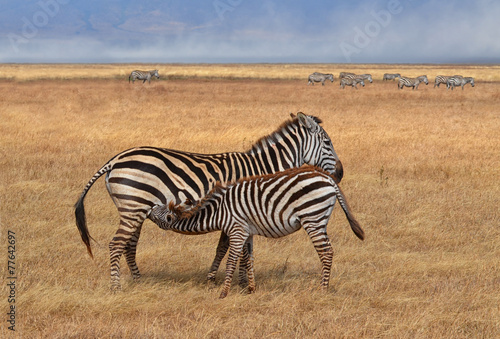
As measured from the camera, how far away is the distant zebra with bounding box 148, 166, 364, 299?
18.4 feet

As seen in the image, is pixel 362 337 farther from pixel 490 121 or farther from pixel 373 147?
pixel 490 121

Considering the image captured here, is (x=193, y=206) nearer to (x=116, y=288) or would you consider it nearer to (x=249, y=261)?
(x=249, y=261)

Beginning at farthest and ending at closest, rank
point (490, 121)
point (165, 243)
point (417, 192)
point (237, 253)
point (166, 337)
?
1. point (490, 121)
2. point (417, 192)
3. point (165, 243)
4. point (237, 253)
5. point (166, 337)

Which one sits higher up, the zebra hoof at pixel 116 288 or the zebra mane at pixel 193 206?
the zebra mane at pixel 193 206

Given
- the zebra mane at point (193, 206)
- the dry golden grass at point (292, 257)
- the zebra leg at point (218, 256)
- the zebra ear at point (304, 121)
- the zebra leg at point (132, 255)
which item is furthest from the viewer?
the zebra ear at point (304, 121)

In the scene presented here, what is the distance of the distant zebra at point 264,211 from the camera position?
5617 millimetres

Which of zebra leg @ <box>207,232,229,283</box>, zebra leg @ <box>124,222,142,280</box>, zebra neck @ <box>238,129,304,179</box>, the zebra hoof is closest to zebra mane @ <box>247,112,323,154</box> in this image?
zebra neck @ <box>238,129,304,179</box>

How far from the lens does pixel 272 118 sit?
22203 millimetres

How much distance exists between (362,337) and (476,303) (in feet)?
4.83

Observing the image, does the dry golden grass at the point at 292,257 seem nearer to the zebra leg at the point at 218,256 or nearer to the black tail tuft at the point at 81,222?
the zebra leg at the point at 218,256

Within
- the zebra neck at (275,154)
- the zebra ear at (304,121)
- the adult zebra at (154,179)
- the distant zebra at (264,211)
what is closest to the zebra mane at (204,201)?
the distant zebra at (264,211)

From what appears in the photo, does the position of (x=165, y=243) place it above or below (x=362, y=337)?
above

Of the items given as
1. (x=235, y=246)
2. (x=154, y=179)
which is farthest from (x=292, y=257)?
(x=154, y=179)

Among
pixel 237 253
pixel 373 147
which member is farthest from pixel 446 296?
pixel 373 147
